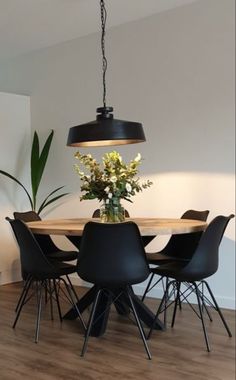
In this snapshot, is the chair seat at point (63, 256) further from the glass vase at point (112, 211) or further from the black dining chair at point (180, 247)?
the glass vase at point (112, 211)

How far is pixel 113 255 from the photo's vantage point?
8.74 feet

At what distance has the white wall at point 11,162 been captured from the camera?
4.80m

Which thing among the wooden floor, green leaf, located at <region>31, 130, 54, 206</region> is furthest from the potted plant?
the wooden floor

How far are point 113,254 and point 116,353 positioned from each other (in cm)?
58

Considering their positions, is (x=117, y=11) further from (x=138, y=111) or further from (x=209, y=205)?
(x=209, y=205)

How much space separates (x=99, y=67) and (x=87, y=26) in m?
0.39

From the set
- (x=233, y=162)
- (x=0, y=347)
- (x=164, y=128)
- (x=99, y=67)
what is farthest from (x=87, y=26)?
(x=0, y=347)

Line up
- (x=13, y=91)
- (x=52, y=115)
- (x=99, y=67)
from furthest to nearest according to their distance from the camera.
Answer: (x=13, y=91), (x=52, y=115), (x=99, y=67)

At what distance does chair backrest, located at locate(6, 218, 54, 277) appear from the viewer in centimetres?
296

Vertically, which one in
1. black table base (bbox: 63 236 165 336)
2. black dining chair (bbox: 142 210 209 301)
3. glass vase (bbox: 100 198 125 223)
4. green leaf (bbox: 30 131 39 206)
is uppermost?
green leaf (bbox: 30 131 39 206)

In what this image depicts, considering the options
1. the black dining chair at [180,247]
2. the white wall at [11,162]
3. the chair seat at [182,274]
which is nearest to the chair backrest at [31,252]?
the chair seat at [182,274]

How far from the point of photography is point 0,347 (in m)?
2.81

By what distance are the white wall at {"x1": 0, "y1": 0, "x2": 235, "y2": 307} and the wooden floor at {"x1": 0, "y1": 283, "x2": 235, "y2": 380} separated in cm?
83

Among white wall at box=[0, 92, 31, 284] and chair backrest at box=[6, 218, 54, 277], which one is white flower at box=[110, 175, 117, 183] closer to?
chair backrest at box=[6, 218, 54, 277]
